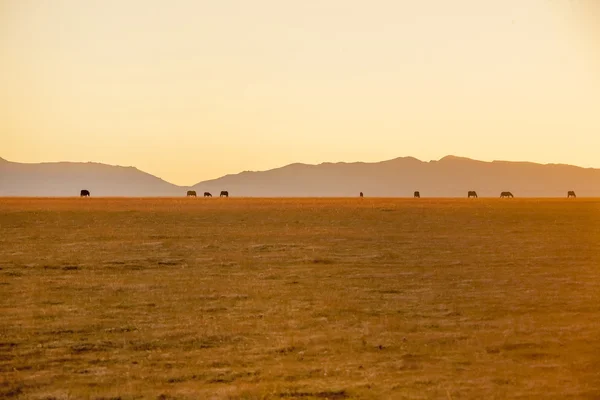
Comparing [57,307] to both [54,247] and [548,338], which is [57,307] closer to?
[548,338]

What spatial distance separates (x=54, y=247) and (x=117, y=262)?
4.92m

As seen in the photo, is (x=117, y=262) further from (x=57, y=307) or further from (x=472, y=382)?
(x=472, y=382)

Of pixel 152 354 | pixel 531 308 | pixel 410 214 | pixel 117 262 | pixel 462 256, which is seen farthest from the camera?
pixel 410 214

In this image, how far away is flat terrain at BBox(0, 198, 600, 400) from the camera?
1208 centimetres

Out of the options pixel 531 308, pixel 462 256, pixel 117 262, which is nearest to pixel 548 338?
pixel 531 308

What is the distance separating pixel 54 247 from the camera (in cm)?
2939

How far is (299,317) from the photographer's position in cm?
1678

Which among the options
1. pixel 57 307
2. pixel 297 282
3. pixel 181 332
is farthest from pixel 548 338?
pixel 57 307

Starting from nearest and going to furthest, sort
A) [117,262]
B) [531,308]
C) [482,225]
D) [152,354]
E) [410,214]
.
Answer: [152,354]
[531,308]
[117,262]
[482,225]
[410,214]

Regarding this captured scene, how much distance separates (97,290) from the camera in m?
20.1

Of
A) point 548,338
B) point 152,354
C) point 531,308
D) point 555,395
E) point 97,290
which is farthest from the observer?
point 97,290

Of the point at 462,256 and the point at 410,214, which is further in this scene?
the point at 410,214

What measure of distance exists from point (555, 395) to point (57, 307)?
1062 cm

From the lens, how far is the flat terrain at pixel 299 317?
1208cm
